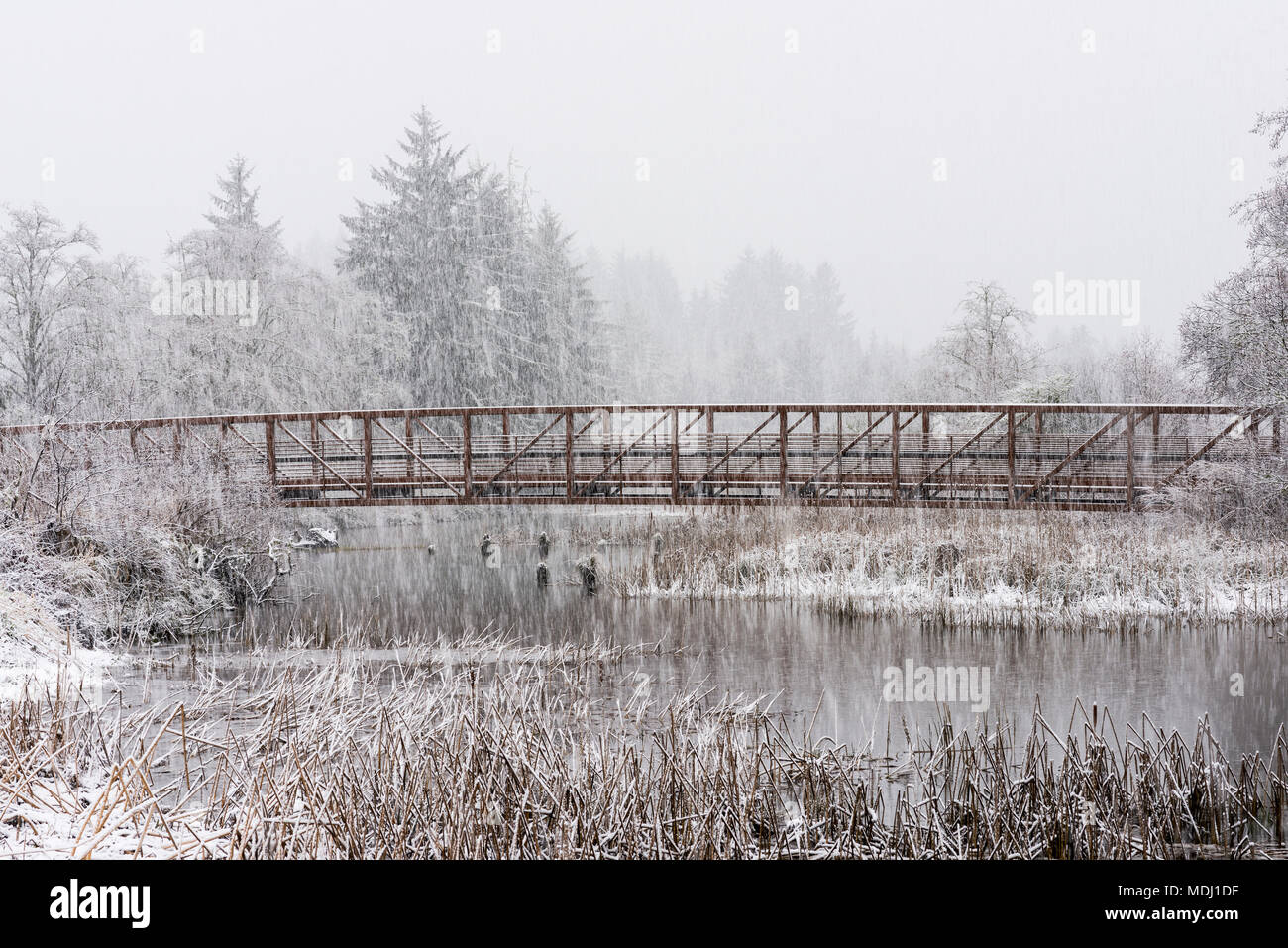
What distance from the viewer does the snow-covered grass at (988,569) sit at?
10719 mm

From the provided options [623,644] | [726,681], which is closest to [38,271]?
[623,644]

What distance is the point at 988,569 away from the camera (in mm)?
11805

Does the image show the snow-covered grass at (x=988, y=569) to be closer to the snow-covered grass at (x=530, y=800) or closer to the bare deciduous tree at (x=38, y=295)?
the snow-covered grass at (x=530, y=800)

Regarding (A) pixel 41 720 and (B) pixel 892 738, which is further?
(B) pixel 892 738

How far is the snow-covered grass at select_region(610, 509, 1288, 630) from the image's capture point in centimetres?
1072

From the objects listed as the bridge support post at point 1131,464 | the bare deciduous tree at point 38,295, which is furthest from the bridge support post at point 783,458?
the bare deciduous tree at point 38,295

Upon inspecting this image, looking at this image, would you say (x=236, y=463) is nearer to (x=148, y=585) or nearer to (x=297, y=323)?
(x=148, y=585)

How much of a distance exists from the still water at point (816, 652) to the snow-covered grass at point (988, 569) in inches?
17.1

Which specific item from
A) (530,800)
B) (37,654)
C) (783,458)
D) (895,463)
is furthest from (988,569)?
(37,654)

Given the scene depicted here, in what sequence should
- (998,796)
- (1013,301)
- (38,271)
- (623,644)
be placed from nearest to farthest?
(998,796) < (623,644) < (38,271) < (1013,301)

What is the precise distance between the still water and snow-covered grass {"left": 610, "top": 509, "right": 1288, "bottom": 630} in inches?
17.1

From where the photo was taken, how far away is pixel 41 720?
5.17 meters

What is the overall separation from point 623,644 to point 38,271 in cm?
1781

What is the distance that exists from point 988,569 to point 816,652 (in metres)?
3.47
